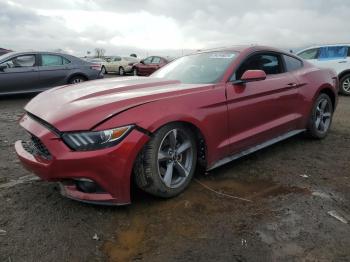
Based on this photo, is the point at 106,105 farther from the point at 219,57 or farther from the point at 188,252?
the point at 219,57

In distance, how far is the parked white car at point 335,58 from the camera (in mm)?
11914

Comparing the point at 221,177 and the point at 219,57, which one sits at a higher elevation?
the point at 219,57

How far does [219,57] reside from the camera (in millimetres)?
4520

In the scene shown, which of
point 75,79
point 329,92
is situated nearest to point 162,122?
point 329,92

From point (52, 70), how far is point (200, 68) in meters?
7.10

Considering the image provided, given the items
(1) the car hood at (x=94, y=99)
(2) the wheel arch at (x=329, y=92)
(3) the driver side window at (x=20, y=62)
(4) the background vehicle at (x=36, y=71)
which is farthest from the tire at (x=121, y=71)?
(1) the car hood at (x=94, y=99)

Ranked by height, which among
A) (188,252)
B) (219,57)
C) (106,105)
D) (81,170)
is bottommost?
(188,252)

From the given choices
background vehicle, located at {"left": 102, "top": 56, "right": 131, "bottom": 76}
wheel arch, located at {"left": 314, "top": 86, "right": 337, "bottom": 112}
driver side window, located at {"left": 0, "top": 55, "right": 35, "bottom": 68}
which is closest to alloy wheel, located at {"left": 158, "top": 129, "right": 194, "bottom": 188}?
wheel arch, located at {"left": 314, "top": 86, "right": 337, "bottom": 112}

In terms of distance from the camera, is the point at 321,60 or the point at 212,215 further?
the point at 321,60

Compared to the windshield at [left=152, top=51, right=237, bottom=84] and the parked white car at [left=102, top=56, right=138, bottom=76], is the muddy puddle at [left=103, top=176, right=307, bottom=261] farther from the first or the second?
the parked white car at [left=102, top=56, right=138, bottom=76]

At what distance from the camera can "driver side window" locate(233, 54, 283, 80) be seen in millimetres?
4348

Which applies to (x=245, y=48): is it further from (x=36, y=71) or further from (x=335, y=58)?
(x=335, y=58)

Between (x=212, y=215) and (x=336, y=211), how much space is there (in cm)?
110

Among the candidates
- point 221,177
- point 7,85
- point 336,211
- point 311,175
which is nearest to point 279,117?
point 311,175
